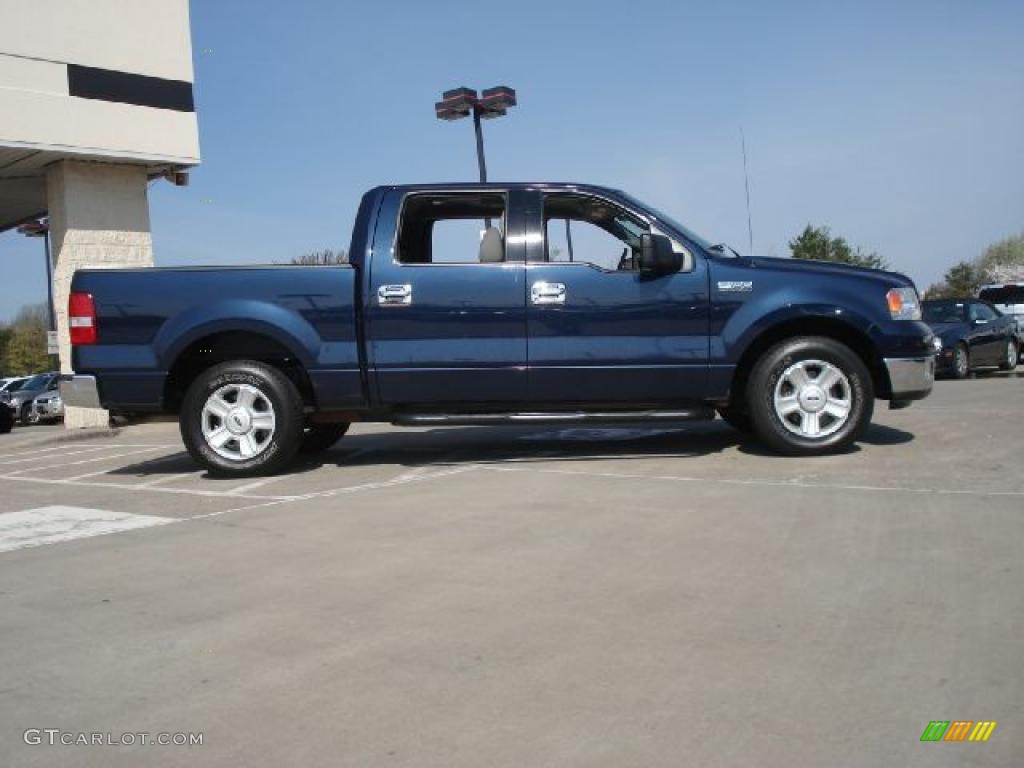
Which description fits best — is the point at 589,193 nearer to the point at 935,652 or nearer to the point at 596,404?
the point at 596,404

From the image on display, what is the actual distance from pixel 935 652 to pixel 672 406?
3.73 metres

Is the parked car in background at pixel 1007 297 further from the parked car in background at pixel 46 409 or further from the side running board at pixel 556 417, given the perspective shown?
the parked car in background at pixel 46 409

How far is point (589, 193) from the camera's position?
663 cm

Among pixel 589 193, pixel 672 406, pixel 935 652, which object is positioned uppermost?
pixel 589 193

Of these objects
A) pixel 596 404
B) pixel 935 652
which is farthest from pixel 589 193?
pixel 935 652

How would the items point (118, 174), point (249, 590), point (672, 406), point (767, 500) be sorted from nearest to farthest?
point (249, 590)
point (767, 500)
point (672, 406)
point (118, 174)

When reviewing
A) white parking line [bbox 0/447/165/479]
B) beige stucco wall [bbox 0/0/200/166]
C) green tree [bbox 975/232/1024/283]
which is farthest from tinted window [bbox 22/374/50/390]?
green tree [bbox 975/232/1024/283]

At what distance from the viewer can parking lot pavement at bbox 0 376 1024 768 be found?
2371mm

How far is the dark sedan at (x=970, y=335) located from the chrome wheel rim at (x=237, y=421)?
514 inches

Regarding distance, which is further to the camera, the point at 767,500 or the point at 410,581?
the point at 767,500

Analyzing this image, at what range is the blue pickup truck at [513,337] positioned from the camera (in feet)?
20.5

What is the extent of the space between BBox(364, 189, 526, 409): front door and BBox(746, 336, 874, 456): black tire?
1.74 metres

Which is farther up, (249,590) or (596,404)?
(596,404)

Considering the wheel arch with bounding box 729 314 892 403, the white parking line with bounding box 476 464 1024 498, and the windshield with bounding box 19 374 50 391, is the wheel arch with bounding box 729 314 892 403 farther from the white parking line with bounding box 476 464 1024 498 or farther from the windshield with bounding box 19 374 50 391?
the windshield with bounding box 19 374 50 391
